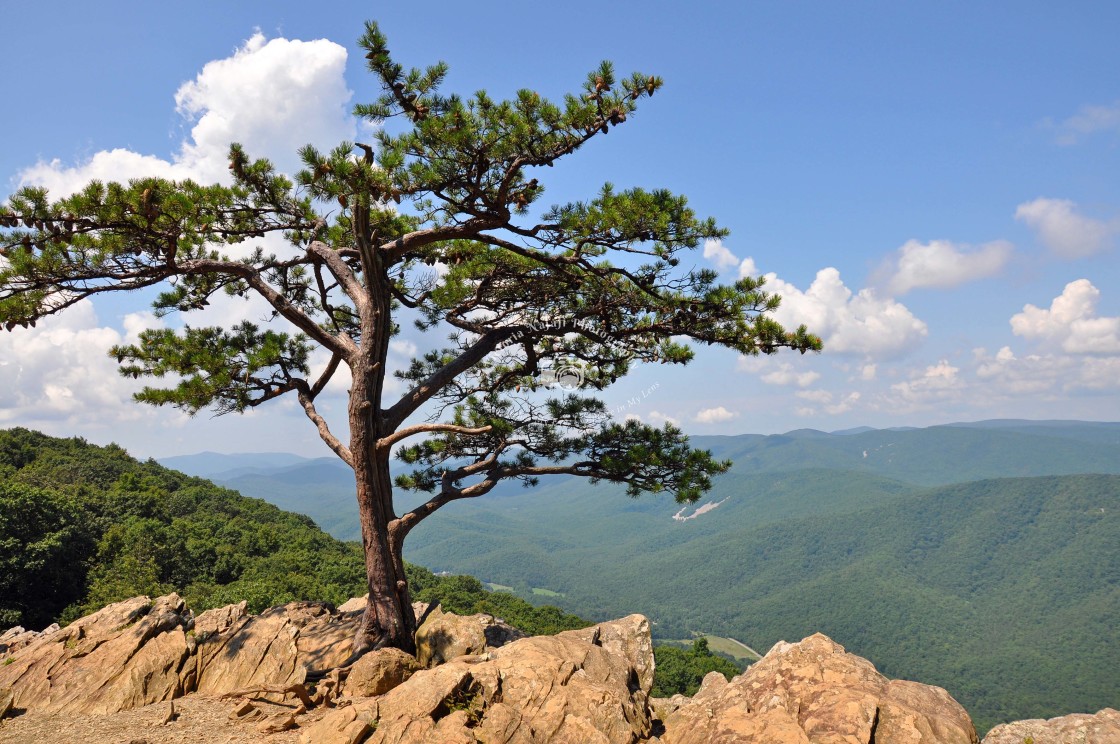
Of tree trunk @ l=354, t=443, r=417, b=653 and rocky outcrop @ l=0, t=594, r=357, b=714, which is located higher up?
tree trunk @ l=354, t=443, r=417, b=653

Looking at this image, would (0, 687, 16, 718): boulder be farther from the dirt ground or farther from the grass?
the grass

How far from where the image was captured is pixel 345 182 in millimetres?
6633

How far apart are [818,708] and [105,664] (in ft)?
31.4

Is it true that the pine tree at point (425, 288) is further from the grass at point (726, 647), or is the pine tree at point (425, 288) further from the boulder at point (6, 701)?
the grass at point (726, 647)

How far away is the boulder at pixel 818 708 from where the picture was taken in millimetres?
5160

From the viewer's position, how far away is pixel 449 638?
28.1 ft

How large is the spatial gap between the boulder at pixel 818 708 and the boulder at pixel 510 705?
0.73 m

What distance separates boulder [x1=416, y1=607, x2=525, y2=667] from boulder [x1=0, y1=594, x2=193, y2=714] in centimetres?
343

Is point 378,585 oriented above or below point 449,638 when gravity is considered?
above

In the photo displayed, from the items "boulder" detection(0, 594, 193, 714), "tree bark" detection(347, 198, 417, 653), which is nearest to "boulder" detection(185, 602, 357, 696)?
"boulder" detection(0, 594, 193, 714)

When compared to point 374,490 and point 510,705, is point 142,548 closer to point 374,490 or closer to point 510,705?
point 374,490

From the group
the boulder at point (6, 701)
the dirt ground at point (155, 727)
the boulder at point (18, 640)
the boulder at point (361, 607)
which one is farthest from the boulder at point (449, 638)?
the boulder at point (18, 640)

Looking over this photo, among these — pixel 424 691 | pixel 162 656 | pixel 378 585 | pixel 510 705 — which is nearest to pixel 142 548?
pixel 162 656

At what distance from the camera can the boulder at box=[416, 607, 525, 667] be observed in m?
8.39
